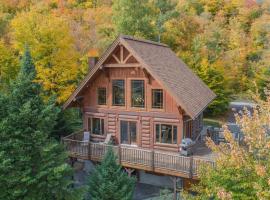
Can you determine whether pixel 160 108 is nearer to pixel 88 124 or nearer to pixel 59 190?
pixel 88 124

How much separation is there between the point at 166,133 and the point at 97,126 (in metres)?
5.42

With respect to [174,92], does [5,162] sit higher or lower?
lower

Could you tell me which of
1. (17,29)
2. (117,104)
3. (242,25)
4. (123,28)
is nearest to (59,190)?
(117,104)

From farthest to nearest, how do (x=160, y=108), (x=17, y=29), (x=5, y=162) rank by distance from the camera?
1. (x=17, y=29)
2. (x=160, y=108)
3. (x=5, y=162)

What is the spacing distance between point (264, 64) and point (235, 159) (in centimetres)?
3810

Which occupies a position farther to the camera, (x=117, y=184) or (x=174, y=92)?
(x=174, y=92)

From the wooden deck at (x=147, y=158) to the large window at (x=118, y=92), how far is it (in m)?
3.47

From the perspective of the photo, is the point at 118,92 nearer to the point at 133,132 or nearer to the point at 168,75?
the point at 133,132

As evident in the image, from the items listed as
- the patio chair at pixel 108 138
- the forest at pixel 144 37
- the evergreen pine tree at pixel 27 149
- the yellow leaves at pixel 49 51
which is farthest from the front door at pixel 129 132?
the evergreen pine tree at pixel 27 149

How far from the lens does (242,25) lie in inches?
2238

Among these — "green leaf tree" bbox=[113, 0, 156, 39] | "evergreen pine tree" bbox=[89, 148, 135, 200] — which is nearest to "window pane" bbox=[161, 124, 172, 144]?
Result: "evergreen pine tree" bbox=[89, 148, 135, 200]

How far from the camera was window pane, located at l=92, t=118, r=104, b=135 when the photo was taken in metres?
22.9

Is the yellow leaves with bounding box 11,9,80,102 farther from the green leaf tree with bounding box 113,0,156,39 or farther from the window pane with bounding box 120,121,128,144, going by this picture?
the green leaf tree with bounding box 113,0,156,39

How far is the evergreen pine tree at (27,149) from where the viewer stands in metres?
13.9
